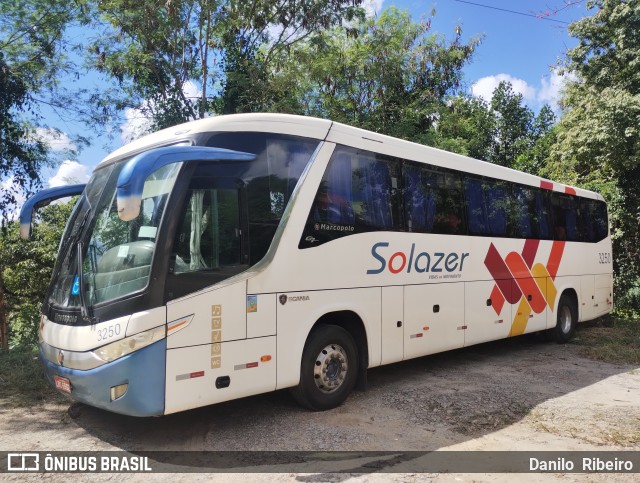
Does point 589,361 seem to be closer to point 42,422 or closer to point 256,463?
point 256,463

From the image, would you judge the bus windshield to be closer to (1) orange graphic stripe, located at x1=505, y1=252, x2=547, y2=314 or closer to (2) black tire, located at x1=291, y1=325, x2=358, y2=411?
(2) black tire, located at x1=291, y1=325, x2=358, y2=411

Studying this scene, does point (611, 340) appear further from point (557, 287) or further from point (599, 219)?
point (599, 219)

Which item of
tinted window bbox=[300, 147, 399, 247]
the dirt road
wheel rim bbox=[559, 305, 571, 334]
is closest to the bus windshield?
the dirt road

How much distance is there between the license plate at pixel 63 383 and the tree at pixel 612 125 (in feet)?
50.0

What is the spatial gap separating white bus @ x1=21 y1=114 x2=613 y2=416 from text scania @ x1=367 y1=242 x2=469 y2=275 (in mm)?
27

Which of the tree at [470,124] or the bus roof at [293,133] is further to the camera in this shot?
the tree at [470,124]

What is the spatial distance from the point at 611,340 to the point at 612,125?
6.97 metres

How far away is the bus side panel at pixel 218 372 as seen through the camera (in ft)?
15.2

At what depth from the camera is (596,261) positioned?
40.0ft

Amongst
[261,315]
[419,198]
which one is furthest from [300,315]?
[419,198]

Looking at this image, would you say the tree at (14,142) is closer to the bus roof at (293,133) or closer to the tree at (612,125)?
the bus roof at (293,133)

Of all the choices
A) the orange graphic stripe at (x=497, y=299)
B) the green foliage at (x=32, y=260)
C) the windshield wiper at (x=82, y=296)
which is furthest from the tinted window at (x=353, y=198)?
the green foliage at (x=32, y=260)

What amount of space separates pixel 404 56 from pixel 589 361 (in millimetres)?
15361

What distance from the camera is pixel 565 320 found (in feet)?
36.4
